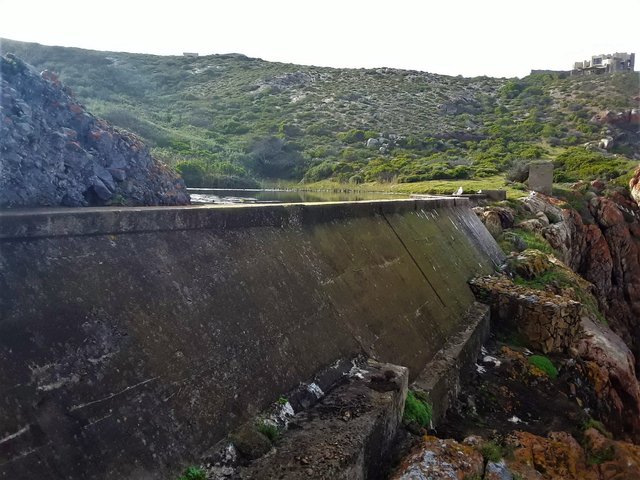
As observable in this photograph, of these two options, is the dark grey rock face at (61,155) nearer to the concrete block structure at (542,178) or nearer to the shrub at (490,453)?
the shrub at (490,453)

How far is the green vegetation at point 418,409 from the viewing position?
4.76 meters

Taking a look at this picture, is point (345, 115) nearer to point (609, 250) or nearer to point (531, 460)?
point (609, 250)

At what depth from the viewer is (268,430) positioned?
11.3 ft

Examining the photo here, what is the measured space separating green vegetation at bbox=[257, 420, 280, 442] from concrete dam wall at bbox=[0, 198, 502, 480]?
0.38ft

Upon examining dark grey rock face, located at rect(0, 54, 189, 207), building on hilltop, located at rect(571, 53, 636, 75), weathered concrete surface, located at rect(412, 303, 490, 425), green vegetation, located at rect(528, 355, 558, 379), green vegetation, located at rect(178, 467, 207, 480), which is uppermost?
building on hilltop, located at rect(571, 53, 636, 75)

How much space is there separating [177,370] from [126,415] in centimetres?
47

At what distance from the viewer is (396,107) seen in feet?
194

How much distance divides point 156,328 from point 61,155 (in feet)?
6.67

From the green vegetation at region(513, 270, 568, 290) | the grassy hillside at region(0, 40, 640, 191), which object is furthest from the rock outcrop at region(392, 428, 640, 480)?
the grassy hillside at region(0, 40, 640, 191)

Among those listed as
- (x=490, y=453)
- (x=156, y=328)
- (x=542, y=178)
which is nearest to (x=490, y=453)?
(x=490, y=453)

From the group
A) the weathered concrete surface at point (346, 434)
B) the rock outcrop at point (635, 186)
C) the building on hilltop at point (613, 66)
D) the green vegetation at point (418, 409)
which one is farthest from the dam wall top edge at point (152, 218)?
the building on hilltop at point (613, 66)

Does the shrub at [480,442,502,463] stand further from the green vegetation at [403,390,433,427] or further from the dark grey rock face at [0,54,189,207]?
the dark grey rock face at [0,54,189,207]

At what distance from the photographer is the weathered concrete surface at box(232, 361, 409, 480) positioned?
3113 mm

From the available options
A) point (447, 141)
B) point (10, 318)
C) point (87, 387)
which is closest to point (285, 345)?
point (87, 387)
